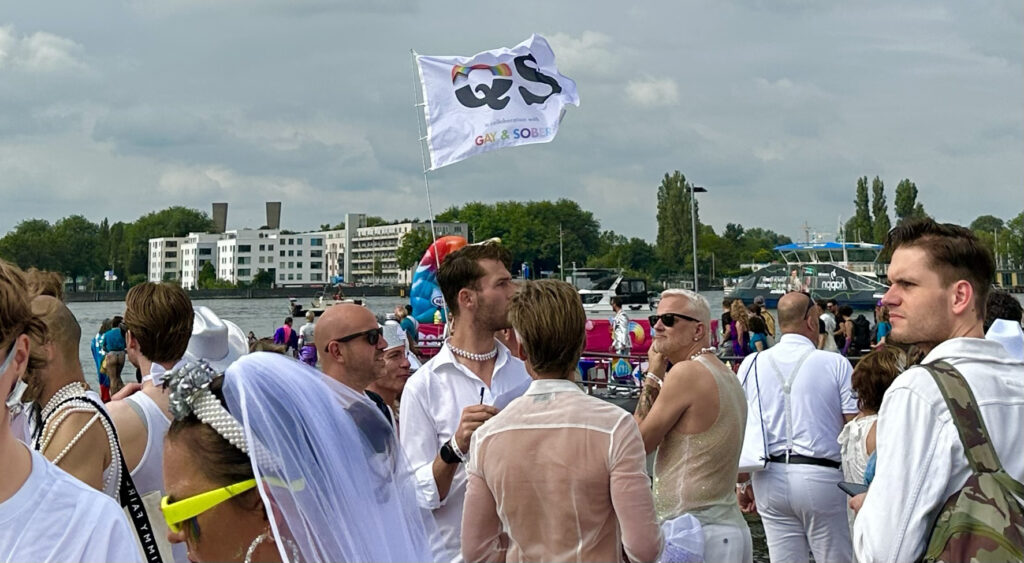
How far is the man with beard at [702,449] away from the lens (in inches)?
170

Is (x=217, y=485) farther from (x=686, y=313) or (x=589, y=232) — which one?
(x=589, y=232)

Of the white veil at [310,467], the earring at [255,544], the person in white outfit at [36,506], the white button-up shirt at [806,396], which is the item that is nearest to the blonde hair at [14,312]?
the person in white outfit at [36,506]

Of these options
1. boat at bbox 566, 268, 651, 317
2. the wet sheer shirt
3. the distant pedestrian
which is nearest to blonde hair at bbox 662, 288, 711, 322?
the wet sheer shirt

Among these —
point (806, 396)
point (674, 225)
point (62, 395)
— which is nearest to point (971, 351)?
point (62, 395)

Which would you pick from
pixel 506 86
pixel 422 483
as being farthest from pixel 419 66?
pixel 422 483

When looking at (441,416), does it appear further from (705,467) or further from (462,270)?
Answer: (705,467)

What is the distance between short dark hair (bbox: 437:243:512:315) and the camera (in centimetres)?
446

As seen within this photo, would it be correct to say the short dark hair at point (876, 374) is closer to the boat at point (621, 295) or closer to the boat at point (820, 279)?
the boat at point (621, 295)

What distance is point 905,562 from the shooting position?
286 centimetres

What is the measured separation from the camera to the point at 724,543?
4359 millimetres

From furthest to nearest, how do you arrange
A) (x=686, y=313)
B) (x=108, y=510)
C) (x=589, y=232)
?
(x=589, y=232)
(x=686, y=313)
(x=108, y=510)

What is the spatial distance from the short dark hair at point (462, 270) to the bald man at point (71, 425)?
1586 mm

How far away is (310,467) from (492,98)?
8.70 meters

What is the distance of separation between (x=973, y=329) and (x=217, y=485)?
2257 millimetres
